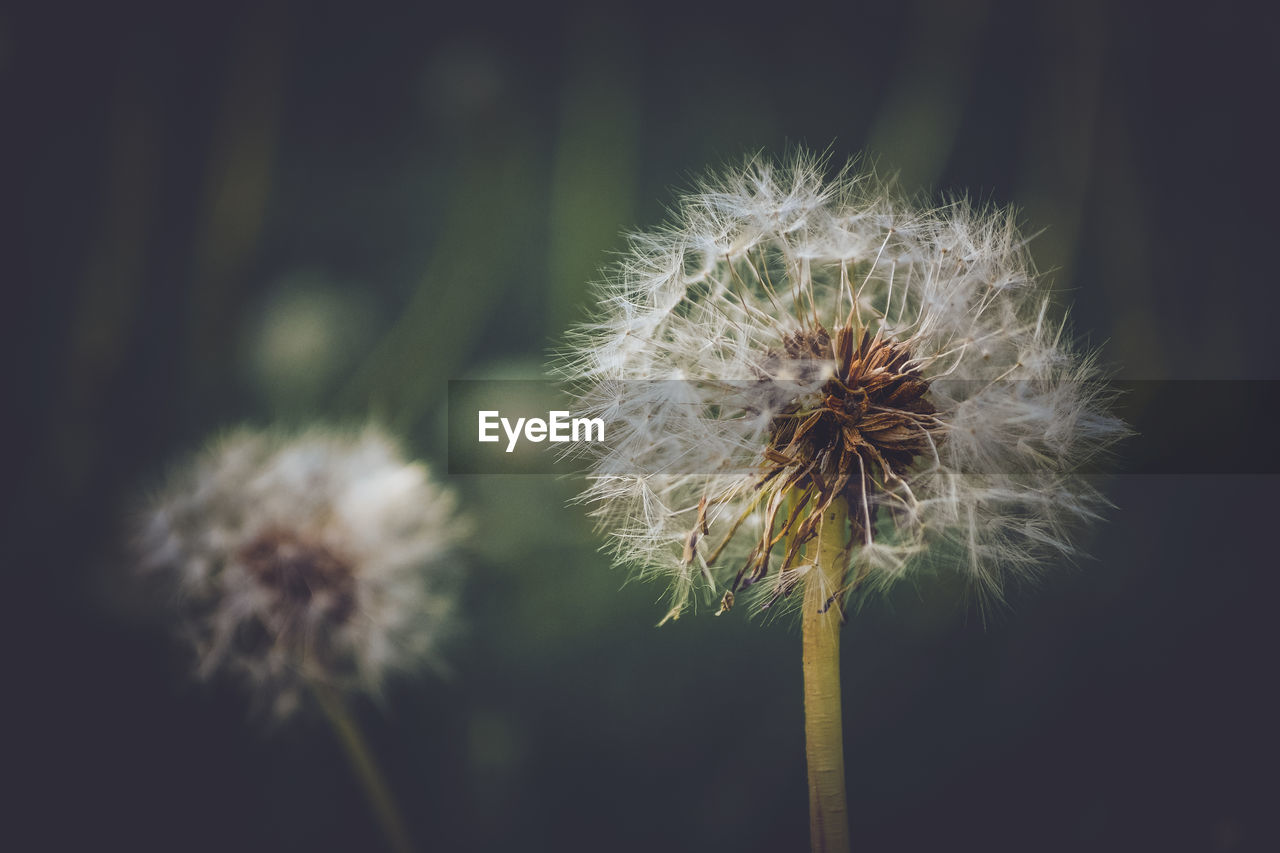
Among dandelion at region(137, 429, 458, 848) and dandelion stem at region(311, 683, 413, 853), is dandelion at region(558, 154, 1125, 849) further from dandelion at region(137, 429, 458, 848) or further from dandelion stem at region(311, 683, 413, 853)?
dandelion stem at region(311, 683, 413, 853)

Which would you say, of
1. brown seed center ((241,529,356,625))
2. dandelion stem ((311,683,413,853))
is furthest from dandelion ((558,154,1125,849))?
dandelion stem ((311,683,413,853))

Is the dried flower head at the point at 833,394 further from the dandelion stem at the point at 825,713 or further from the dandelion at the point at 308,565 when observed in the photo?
the dandelion at the point at 308,565

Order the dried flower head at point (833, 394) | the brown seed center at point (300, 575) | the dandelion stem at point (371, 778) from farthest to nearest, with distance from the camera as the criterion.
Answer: the dandelion stem at point (371, 778) < the brown seed center at point (300, 575) < the dried flower head at point (833, 394)

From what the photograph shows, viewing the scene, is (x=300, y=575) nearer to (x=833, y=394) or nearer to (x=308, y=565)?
(x=308, y=565)

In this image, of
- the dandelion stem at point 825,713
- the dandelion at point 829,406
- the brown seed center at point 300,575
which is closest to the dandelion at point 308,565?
the brown seed center at point 300,575

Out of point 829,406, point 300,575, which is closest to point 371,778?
point 300,575

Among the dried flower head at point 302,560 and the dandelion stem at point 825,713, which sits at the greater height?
the dried flower head at point 302,560
